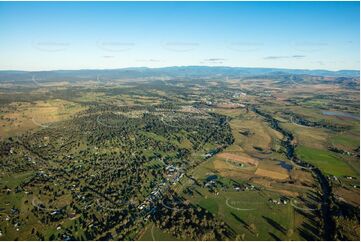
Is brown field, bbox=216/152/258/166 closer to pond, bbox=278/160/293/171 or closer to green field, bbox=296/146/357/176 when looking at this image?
pond, bbox=278/160/293/171

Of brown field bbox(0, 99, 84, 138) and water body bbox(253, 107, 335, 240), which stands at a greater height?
brown field bbox(0, 99, 84, 138)

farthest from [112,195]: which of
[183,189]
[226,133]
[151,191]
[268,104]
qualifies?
[268,104]

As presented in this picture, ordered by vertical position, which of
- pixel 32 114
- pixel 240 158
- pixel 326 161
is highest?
pixel 32 114

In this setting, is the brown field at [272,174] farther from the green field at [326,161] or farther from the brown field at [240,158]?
the green field at [326,161]

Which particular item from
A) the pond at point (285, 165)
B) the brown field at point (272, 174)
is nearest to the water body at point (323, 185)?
the pond at point (285, 165)

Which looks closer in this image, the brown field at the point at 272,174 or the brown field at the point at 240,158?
the brown field at the point at 272,174

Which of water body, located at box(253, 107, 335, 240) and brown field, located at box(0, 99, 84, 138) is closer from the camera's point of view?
water body, located at box(253, 107, 335, 240)

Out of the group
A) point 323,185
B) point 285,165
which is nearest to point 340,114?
point 285,165

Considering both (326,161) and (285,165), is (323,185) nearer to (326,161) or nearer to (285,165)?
(285,165)

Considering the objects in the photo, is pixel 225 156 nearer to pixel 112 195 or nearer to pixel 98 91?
pixel 112 195

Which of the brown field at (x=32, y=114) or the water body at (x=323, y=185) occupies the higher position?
the brown field at (x=32, y=114)

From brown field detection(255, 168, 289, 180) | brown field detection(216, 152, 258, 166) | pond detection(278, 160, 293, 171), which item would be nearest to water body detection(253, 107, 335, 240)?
pond detection(278, 160, 293, 171)
